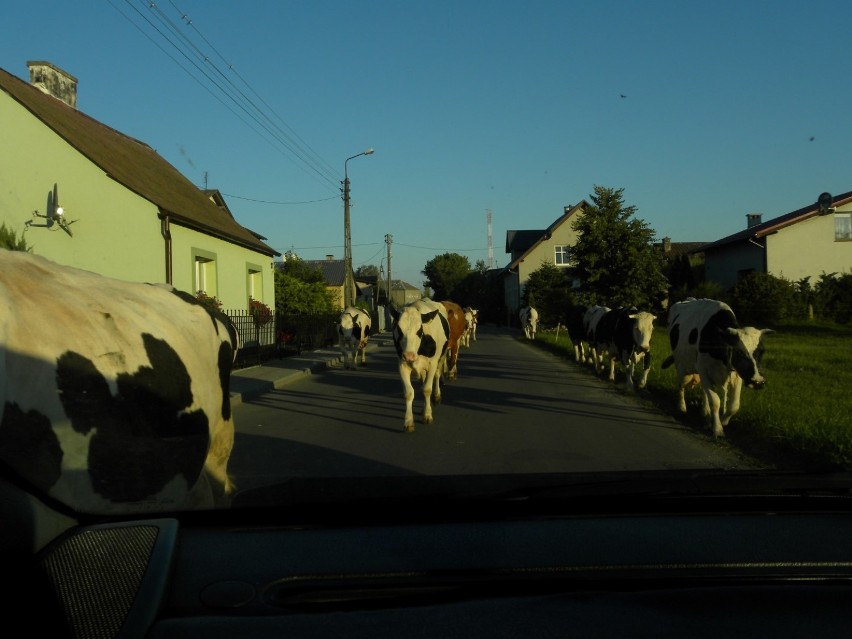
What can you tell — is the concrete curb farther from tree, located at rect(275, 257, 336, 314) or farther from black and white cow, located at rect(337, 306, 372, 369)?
tree, located at rect(275, 257, 336, 314)

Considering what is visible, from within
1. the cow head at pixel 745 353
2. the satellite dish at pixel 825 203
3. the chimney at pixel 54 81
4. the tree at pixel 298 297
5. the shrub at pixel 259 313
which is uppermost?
the chimney at pixel 54 81

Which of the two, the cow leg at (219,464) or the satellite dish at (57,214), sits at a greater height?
the satellite dish at (57,214)

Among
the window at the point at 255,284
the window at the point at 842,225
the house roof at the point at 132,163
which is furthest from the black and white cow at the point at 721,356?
the window at the point at 842,225

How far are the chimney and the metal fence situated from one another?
29.6 feet

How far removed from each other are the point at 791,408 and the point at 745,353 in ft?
5.73

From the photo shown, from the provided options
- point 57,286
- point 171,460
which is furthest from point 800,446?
point 57,286

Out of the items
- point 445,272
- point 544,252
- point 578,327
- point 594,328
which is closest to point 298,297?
point 578,327

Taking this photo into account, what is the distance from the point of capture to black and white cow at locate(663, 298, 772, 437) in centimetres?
920

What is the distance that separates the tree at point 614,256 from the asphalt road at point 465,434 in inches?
387

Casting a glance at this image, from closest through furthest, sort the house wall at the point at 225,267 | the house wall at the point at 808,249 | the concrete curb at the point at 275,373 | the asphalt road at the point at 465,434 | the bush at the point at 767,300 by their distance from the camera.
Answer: the asphalt road at the point at 465,434 → the concrete curb at the point at 275,373 → the house wall at the point at 225,267 → the bush at the point at 767,300 → the house wall at the point at 808,249

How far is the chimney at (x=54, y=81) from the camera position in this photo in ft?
76.3

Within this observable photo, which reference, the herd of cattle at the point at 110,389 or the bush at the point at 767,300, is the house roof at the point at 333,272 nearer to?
the bush at the point at 767,300

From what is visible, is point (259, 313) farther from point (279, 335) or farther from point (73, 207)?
point (73, 207)

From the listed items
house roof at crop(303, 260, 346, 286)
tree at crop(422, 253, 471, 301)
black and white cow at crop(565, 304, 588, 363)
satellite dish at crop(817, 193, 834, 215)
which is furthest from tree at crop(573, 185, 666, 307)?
tree at crop(422, 253, 471, 301)
